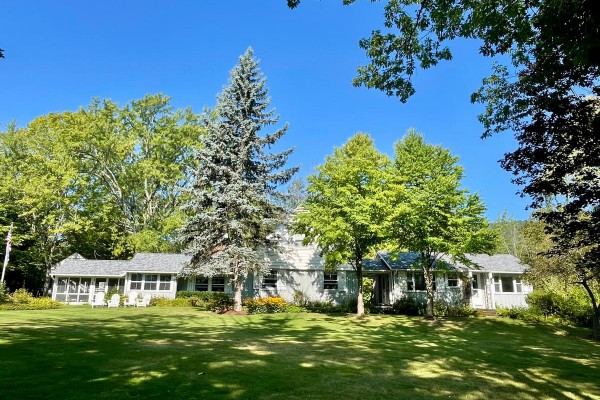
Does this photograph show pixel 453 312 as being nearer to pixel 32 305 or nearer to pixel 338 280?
pixel 338 280

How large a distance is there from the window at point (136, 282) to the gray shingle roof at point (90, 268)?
1.21 metres

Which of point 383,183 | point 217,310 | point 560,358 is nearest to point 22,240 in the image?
point 217,310

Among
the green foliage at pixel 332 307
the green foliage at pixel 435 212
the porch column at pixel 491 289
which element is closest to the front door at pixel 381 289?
the green foliage at pixel 332 307

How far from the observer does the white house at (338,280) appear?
2950cm

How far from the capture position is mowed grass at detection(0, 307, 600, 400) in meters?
6.51

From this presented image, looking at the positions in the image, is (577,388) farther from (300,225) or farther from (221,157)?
(221,157)

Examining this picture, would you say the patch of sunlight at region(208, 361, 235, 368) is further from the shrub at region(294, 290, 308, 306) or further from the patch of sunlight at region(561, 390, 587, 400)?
the shrub at region(294, 290, 308, 306)

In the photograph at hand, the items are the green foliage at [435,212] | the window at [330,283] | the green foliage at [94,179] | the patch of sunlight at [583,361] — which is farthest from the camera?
the green foliage at [94,179]

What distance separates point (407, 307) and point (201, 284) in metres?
16.4

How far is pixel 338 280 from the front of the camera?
29.9 m

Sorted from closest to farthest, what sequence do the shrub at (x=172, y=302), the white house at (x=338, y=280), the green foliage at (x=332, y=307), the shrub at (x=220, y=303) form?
the shrub at (x=220, y=303), the green foliage at (x=332, y=307), the shrub at (x=172, y=302), the white house at (x=338, y=280)

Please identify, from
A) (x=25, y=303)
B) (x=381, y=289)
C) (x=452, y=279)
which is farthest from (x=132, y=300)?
(x=452, y=279)

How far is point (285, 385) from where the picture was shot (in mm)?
6922

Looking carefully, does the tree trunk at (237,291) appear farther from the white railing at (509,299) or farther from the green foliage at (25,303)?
the white railing at (509,299)
